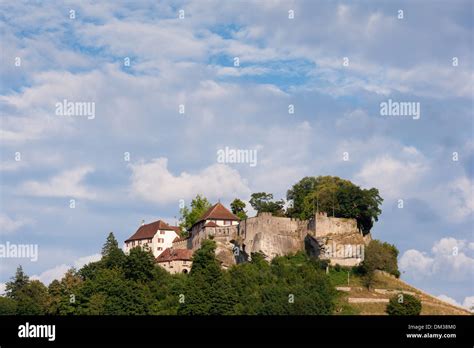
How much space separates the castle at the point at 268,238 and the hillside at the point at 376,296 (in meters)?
2.70

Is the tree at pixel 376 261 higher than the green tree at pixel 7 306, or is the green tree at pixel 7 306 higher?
the tree at pixel 376 261

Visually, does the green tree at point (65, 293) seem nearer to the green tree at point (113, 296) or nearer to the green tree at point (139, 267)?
the green tree at point (113, 296)

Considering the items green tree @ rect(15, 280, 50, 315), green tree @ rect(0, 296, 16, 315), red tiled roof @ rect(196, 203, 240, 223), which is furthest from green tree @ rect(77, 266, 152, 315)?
red tiled roof @ rect(196, 203, 240, 223)

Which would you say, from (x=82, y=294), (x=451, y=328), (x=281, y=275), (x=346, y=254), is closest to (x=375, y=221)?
(x=346, y=254)

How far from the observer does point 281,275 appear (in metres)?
84.6

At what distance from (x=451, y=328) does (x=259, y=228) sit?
44436mm

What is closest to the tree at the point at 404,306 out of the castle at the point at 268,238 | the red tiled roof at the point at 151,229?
the castle at the point at 268,238

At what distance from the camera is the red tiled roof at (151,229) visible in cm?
11321

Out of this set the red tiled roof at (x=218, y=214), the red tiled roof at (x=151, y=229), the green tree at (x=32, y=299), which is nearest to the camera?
the green tree at (x=32, y=299)

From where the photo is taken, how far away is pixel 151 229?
114188 millimetres

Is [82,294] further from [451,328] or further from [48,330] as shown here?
[451,328]

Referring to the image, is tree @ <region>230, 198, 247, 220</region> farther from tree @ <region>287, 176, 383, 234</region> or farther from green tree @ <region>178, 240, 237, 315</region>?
green tree @ <region>178, 240, 237, 315</region>

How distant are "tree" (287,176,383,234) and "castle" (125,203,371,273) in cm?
232

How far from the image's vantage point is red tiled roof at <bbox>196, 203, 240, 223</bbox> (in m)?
103
